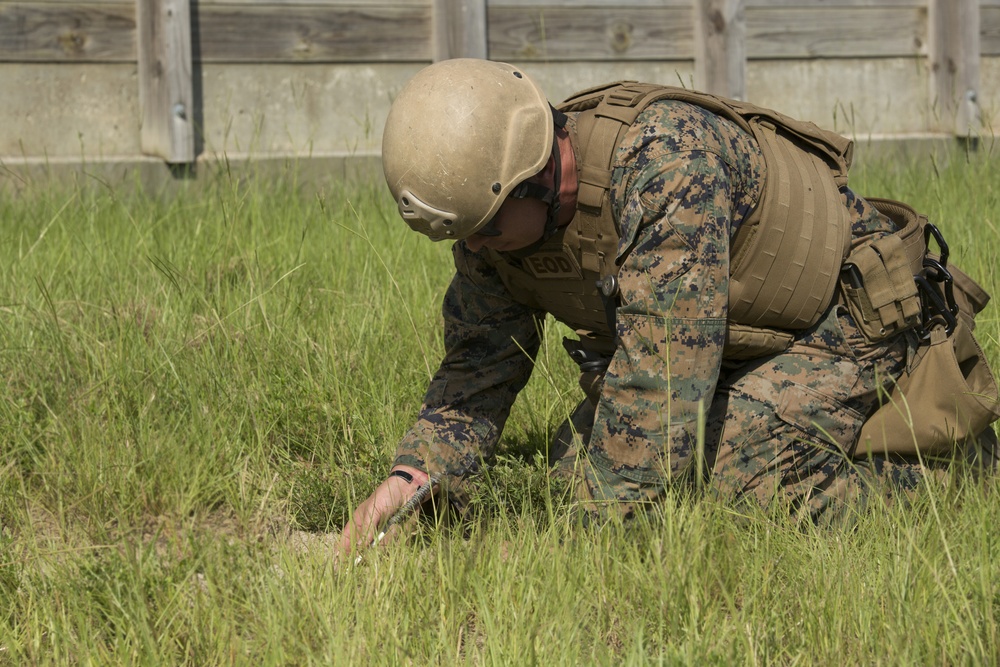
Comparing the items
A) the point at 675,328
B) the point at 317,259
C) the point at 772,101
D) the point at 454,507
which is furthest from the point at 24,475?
the point at 772,101

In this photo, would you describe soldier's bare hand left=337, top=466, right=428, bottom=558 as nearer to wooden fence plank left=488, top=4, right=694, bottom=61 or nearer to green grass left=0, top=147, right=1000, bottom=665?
green grass left=0, top=147, right=1000, bottom=665

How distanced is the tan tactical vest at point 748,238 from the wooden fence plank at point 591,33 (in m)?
3.97

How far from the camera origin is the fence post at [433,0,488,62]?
6.33 m

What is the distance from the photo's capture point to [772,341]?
8.46ft

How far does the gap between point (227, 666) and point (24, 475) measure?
1162 mm

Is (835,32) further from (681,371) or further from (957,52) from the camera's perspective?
(681,371)

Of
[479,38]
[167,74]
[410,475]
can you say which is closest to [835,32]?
[479,38]

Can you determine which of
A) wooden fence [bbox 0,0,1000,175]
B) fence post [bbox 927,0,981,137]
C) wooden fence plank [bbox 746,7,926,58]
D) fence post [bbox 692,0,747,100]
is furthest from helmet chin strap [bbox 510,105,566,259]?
fence post [bbox 927,0,981,137]

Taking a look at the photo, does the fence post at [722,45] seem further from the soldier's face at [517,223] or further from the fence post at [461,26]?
the soldier's face at [517,223]

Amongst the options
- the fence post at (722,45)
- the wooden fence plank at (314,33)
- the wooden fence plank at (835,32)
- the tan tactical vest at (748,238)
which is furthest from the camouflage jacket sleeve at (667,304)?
the wooden fence plank at (835,32)

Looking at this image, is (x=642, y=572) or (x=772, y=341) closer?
(x=642, y=572)

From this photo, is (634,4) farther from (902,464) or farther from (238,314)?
(902,464)

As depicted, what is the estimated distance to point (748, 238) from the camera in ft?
8.09

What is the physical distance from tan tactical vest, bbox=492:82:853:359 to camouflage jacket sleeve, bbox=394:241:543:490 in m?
0.10
